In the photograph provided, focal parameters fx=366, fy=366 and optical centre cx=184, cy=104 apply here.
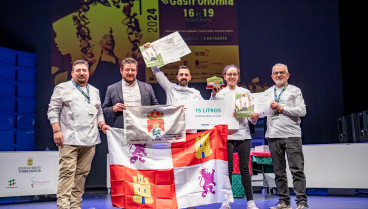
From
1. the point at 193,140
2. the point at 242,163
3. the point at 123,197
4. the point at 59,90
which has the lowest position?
the point at 123,197

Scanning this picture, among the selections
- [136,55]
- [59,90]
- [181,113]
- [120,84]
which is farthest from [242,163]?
[136,55]

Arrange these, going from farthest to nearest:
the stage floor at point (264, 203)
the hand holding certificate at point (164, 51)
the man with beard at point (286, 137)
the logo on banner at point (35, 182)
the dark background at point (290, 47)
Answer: the dark background at point (290, 47) → the logo on banner at point (35, 182) → the stage floor at point (264, 203) → the man with beard at point (286, 137) → the hand holding certificate at point (164, 51)

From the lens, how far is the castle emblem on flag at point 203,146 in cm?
344

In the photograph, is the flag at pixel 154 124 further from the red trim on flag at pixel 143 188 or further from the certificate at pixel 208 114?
the red trim on flag at pixel 143 188

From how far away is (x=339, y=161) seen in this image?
545 cm

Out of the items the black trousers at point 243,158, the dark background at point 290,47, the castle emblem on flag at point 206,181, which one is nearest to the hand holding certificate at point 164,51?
the black trousers at point 243,158

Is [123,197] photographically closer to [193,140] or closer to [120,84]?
[193,140]

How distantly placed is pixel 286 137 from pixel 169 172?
51.0 inches

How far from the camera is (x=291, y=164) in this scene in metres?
3.78

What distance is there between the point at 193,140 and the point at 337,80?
5.32m

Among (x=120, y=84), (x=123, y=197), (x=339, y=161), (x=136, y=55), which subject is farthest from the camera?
(x=136, y=55)

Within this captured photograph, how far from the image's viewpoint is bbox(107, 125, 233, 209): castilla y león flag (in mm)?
3336

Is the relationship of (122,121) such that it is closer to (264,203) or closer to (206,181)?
(206,181)

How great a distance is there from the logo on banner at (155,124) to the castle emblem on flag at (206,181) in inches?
21.2
